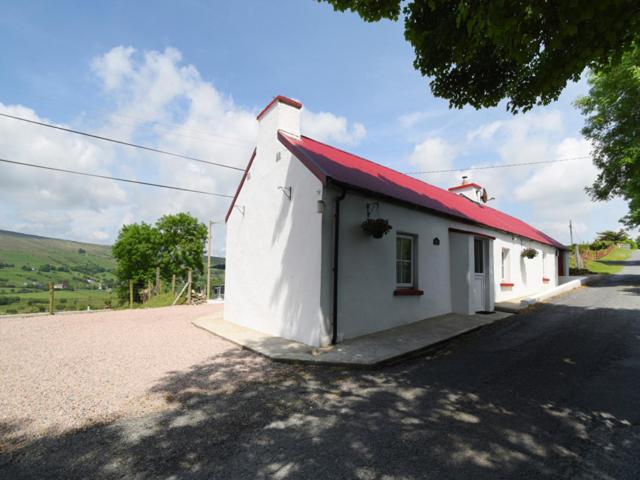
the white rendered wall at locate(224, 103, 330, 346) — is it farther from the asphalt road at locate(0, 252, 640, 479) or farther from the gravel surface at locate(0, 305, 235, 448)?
the asphalt road at locate(0, 252, 640, 479)

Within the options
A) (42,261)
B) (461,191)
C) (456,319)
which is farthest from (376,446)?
(42,261)

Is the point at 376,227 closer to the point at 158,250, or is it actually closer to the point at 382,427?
the point at 382,427

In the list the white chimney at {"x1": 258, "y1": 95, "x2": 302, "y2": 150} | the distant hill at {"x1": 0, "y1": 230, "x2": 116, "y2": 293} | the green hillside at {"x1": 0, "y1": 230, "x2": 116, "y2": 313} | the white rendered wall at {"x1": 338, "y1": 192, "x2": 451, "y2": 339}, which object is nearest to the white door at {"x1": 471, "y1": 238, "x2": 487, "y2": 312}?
the white rendered wall at {"x1": 338, "y1": 192, "x2": 451, "y2": 339}

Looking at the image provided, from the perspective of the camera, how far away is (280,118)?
9203 millimetres

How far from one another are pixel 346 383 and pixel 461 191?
1645 cm

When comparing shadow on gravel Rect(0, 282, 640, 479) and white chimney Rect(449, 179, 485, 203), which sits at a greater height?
white chimney Rect(449, 179, 485, 203)

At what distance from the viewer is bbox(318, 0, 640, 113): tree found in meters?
3.64

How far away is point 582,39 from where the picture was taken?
13.4ft

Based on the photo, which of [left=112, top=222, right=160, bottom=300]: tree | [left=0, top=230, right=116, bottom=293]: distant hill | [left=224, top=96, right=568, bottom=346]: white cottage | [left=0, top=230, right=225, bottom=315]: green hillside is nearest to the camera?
[left=224, top=96, right=568, bottom=346]: white cottage

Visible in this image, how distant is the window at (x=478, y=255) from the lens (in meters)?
11.1

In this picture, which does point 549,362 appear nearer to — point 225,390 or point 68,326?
point 225,390

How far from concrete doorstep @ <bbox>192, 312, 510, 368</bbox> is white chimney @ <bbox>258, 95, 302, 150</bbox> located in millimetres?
5648

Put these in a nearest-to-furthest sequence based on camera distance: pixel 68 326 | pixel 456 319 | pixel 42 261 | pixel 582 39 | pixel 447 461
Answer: pixel 447 461
pixel 582 39
pixel 456 319
pixel 68 326
pixel 42 261

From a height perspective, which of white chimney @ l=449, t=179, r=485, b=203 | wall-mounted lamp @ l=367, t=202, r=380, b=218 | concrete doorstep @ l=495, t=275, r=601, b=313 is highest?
white chimney @ l=449, t=179, r=485, b=203
